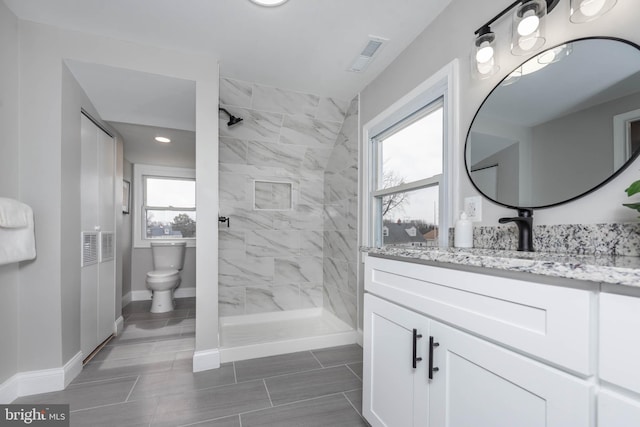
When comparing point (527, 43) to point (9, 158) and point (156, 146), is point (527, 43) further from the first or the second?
point (156, 146)

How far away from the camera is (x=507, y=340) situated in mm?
818

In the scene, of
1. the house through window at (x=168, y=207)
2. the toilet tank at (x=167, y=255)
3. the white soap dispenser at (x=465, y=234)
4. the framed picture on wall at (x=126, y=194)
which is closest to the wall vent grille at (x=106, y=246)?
the toilet tank at (x=167, y=255)

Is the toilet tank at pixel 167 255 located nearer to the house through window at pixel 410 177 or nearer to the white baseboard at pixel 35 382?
the white baseboard at pixel 35 382

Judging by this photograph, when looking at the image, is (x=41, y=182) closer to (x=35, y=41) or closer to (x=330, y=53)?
(x=35, y=41)

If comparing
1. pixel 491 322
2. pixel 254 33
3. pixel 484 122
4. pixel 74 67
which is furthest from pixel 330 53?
pixel 491 322

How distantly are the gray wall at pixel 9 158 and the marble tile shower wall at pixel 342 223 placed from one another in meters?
A: 2.43

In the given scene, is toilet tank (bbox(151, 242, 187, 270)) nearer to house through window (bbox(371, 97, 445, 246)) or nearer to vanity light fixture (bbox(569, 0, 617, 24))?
house through window (bbox(371, 97, 445, 246))

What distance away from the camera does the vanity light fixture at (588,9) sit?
1048mm

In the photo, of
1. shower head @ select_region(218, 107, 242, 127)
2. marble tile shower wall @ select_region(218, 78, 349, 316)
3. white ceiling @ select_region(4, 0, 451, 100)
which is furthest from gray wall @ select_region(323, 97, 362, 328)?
shower head @ select_region(218, 107, 242, 127)

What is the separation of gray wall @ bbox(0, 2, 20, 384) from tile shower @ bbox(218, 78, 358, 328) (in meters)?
1.35

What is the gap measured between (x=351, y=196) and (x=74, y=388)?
8.31ft

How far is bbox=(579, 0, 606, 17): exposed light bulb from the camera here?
3.49ft

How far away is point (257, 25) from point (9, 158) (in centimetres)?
169

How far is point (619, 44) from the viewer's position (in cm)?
103
